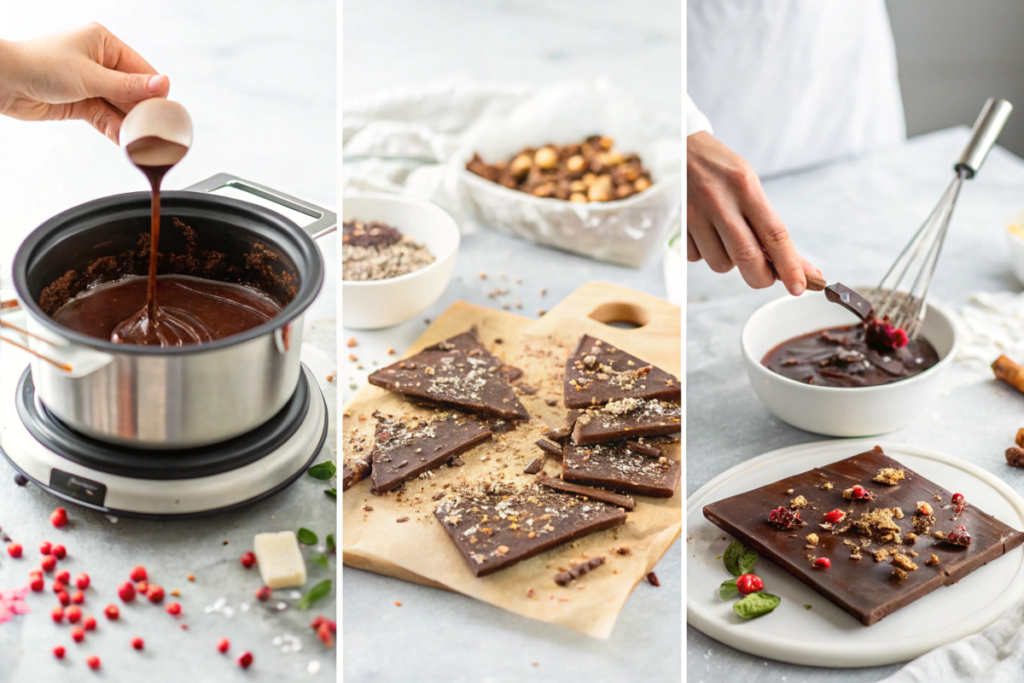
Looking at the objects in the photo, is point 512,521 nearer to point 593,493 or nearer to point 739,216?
point 593,493

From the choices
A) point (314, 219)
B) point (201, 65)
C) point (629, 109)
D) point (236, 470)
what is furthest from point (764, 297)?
point (201, 65)

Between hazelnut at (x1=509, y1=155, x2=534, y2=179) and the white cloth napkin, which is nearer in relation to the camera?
the white cloth napkin

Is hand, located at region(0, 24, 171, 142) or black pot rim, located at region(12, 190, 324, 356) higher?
hand, located at region(0, 24, 171, 142)

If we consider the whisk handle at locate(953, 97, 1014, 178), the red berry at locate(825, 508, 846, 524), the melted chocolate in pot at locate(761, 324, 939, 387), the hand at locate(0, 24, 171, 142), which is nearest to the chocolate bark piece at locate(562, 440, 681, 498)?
the red berry at locate(825, 508, 846, 524)

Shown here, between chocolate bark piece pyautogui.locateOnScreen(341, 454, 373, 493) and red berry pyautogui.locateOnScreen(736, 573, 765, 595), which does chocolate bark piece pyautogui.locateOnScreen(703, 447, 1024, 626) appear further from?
chocolate bark piece pyautogui.locateOnScreen(341, 454, 373, 493)

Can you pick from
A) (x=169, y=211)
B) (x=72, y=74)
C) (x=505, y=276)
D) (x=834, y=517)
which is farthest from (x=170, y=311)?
(x=834, y=517)

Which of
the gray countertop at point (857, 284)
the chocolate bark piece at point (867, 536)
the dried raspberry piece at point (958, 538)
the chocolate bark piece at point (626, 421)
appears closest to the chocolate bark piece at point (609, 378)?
the chocolate bark piece at point (626, 421)
